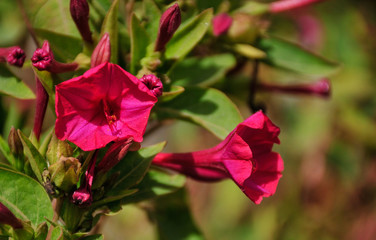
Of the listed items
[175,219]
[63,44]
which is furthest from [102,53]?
[175,219]

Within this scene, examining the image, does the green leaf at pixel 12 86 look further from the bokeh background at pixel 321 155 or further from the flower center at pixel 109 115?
the bokeh background at pixel 321 155

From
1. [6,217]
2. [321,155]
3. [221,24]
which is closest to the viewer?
[6,217]

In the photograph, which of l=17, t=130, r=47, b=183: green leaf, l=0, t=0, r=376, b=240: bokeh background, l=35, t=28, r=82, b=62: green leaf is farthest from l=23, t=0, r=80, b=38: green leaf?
l=0, t=0, r=376, b=240: bokeh background

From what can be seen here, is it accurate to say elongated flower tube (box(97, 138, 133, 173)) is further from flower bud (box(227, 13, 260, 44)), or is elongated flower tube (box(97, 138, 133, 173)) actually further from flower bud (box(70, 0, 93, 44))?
flower bud (box(227, 13, 260, 44))

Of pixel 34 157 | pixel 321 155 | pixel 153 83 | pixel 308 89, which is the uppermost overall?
pixel 153 83

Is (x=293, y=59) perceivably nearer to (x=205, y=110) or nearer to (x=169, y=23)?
(x=205, y=110)

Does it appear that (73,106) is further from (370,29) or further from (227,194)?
(370,29)

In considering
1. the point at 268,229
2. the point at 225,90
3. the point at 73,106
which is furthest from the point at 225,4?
the point at 268,229
